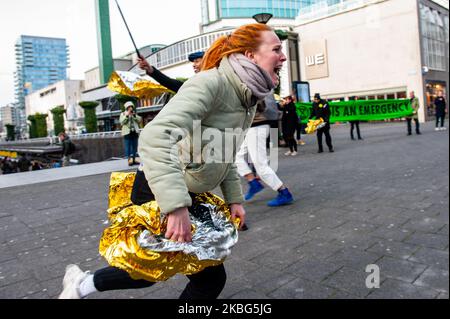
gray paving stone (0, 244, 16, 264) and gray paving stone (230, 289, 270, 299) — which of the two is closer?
gray paving stone (0, 244, 16, 264)

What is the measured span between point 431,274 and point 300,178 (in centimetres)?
434

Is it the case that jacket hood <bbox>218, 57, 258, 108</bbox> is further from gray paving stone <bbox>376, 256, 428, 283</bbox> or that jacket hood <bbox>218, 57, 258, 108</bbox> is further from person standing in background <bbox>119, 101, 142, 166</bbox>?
person standing in background <bbox>119, 101, 142, 166</bbox>

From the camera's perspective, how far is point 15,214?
1.88 metres

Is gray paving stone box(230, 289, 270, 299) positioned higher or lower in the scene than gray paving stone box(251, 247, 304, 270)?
lower

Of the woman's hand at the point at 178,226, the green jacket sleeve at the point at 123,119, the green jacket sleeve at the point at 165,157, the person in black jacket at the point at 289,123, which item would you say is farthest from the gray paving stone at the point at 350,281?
the person in black jacket at the point at 289,123

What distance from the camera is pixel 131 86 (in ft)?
5.94

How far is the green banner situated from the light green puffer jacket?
13594mm

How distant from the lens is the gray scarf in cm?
149

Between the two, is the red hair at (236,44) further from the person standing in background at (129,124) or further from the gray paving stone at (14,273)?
the person standing in background at (129,124)

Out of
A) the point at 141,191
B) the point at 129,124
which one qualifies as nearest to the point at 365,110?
the point at 129,124

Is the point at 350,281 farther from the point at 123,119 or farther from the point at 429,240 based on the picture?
the point at 123,119

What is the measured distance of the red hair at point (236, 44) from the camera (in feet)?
5.09

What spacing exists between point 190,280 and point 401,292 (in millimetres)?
1311

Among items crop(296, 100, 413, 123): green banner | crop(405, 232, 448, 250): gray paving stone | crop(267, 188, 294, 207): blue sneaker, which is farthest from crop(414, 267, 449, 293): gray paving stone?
crop(296, 100, 413, 123): green banner
